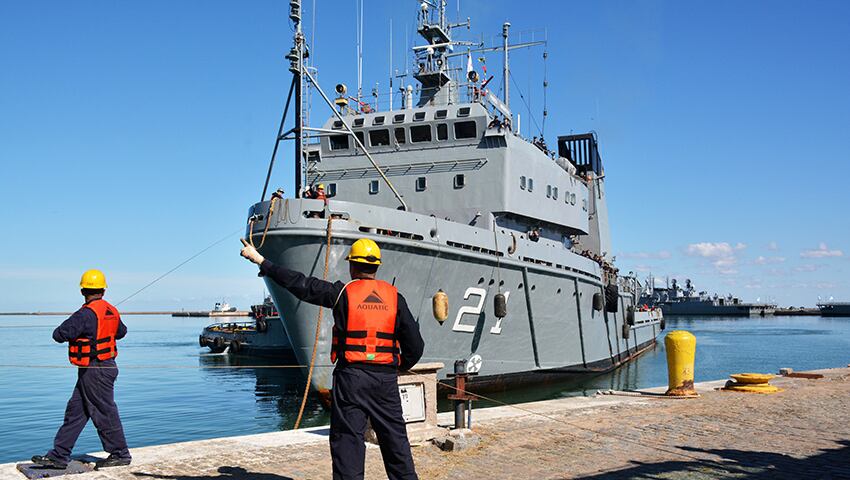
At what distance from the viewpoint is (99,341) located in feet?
19.8

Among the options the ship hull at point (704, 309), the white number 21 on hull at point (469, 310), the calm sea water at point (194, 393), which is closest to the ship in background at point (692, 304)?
the ship hull at point (704, 309)

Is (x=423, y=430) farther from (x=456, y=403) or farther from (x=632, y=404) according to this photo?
(x=632, y=404)

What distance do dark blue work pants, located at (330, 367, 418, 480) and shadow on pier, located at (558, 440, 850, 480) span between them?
Result: 7.36 ft

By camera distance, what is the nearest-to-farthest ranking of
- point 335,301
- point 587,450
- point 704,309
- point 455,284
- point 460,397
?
point 335,301, point 587,450, point 460,397, point 455,284, point 704,309

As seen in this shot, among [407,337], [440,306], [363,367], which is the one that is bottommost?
[363,367]

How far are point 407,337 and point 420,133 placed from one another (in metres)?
14.9

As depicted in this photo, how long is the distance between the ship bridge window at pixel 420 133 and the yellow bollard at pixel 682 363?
9713 mm

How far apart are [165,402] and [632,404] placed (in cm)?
1423

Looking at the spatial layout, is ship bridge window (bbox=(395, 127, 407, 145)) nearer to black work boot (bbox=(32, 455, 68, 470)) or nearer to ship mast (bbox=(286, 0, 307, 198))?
ship mast (bbox=(286, 0, 307, 198))

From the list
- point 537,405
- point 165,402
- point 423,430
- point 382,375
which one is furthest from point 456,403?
point 165,402

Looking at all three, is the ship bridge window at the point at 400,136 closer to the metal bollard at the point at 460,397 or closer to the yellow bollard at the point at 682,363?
the yellow bollard at the point at 682,363

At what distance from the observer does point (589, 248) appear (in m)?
27.1

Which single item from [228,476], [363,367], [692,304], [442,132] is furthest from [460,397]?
[692,304]

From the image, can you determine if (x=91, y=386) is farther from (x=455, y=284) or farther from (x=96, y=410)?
(x=455, y=284)
